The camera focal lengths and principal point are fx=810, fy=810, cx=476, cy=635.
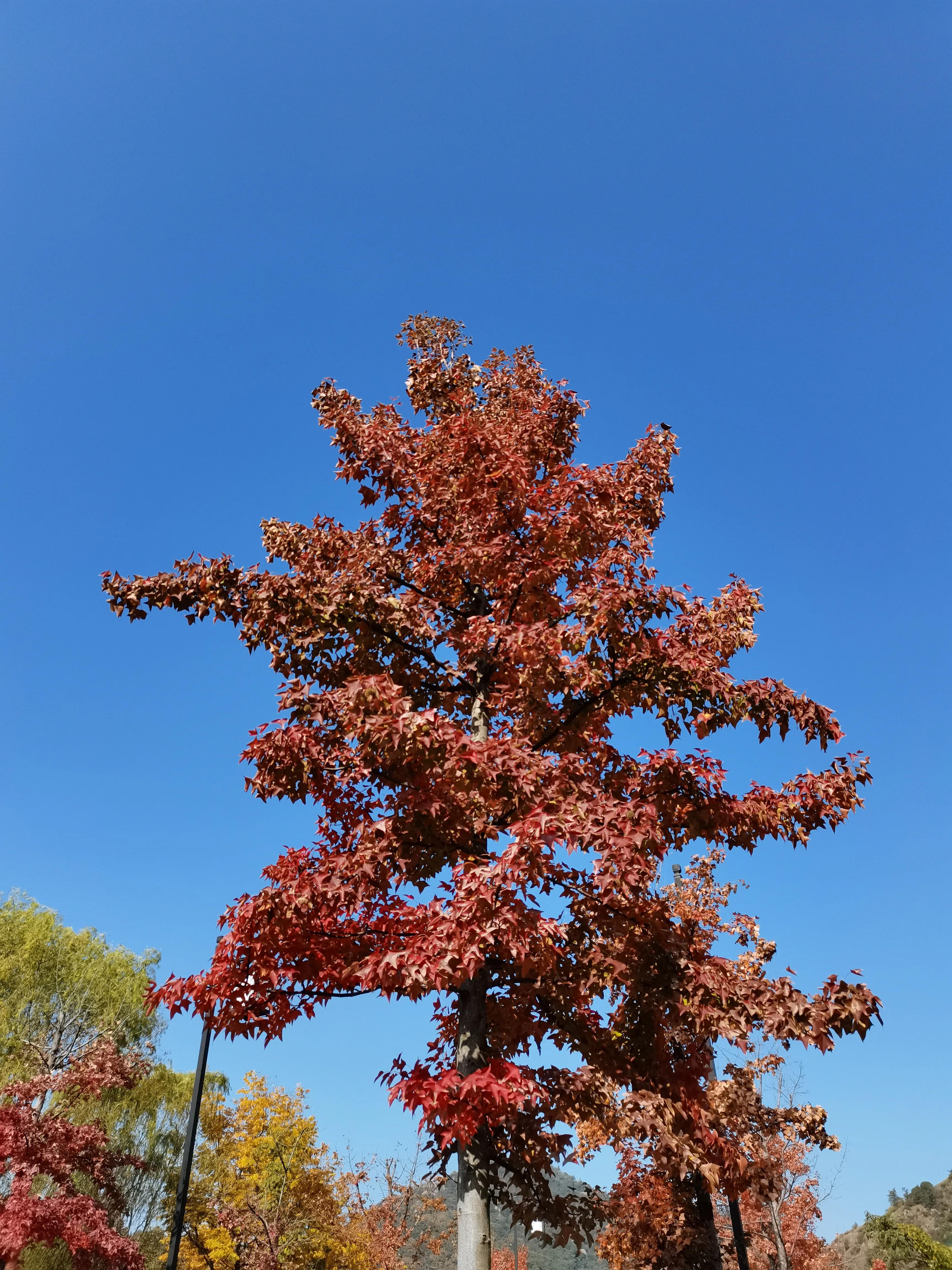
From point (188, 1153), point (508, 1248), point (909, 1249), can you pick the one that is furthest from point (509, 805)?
point (508, 1248)

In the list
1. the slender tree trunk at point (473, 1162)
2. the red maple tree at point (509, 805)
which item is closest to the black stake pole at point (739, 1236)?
the red maple tree at point (509, 805)

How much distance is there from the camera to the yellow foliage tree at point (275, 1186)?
926 inches

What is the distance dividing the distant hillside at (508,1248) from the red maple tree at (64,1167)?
14.8 m

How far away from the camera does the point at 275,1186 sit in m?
25.1

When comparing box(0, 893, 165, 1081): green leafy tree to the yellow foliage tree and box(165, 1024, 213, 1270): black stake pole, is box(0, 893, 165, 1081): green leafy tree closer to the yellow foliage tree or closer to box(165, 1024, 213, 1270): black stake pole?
the yellow foliage tree

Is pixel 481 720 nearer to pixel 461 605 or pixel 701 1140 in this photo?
pixel 461 605

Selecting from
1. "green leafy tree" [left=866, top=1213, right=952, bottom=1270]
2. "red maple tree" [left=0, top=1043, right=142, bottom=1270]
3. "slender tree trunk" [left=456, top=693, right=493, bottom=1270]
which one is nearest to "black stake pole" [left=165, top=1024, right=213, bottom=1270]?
"red maple tree" [left=0, top=1043, right=142, bottom=1270]

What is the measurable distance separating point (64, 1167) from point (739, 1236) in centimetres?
1266

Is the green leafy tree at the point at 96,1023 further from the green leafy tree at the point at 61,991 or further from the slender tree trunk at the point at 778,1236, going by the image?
the slender tree trunk at the point at 778,1236

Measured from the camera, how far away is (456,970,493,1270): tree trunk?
585 cm

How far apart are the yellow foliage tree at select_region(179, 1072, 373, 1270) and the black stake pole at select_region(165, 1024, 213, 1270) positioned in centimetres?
1089

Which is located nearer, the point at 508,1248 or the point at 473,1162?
the point at 473,1162

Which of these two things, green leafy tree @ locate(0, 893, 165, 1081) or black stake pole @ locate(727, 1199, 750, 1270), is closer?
black stake pole @ locate(727, 1199, 750, 1270)

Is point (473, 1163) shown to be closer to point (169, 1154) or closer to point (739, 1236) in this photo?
point (739, 1236)
